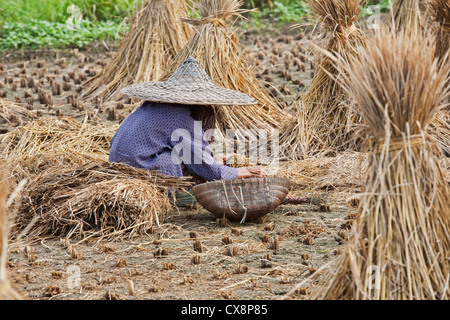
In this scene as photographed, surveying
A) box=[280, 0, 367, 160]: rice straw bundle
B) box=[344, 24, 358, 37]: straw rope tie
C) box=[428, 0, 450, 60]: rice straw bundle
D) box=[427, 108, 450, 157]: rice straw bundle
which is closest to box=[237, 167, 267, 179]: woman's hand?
box=[280, 0, 367, 160]: rice straw bundle

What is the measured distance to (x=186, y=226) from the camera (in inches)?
148

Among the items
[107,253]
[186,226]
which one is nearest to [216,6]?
[186,226]

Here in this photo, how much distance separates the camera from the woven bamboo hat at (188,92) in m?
3.97

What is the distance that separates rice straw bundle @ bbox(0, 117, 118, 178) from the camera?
4.75 metres

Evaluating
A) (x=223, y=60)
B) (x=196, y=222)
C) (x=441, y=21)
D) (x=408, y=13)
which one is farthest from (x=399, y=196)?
(x=223, y=60)

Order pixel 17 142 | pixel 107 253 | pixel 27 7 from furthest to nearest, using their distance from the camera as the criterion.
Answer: pixel 27 7 < pixel 17 142 < pixel 107 253

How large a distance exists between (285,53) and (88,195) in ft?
18.7

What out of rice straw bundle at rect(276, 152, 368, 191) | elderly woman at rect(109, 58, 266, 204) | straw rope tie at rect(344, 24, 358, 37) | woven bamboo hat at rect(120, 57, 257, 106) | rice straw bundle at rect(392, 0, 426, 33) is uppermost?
rice straw bundle at rect(392, 0, 426, 33)

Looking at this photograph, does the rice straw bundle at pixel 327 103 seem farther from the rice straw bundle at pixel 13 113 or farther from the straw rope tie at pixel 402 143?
the straw rope tie at pixel 402 143

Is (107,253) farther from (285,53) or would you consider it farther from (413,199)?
(285,53)

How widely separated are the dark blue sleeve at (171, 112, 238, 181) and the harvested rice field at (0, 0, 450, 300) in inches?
7.2

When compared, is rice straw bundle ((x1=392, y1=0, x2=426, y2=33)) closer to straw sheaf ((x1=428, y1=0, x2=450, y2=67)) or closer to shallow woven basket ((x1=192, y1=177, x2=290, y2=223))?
straw sheaf ((x1=428, y1=0, x2=450, y2=67))

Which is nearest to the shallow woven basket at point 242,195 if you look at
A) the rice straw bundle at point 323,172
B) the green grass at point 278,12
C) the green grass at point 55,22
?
the rice straw bundle at point 323,172

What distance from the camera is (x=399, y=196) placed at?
6.98 ft
